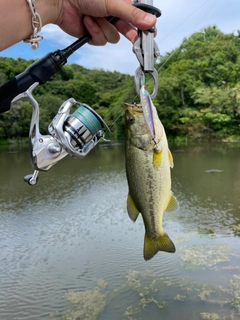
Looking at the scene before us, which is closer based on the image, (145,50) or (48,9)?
(145,50)

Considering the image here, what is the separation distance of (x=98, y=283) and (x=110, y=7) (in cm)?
488

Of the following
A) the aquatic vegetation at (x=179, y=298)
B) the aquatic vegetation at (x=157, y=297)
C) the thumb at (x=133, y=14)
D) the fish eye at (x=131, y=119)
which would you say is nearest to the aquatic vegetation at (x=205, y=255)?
the aquatic vegetation at (x=157, y=297)

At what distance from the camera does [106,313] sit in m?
4.80

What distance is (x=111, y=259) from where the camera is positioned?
6.37m

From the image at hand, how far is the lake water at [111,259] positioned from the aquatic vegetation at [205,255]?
0.05 ft

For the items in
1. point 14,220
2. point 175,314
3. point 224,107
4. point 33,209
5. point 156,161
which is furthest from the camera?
point 224,107

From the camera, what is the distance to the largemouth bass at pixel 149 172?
4.74 feet

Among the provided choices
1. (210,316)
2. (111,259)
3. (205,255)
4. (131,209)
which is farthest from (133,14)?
(205,255)

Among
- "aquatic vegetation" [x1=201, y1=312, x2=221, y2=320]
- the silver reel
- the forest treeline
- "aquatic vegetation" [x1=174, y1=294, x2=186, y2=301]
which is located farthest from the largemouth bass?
the forest treeline

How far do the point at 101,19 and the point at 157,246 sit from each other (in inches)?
40.9

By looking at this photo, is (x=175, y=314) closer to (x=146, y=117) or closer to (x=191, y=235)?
(x=191, y=235)

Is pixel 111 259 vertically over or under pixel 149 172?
under

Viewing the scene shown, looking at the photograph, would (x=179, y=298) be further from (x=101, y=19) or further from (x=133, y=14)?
(x=133, y=14)

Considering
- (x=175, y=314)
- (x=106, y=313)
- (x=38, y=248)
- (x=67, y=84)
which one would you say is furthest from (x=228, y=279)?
(x=67, y=84)
